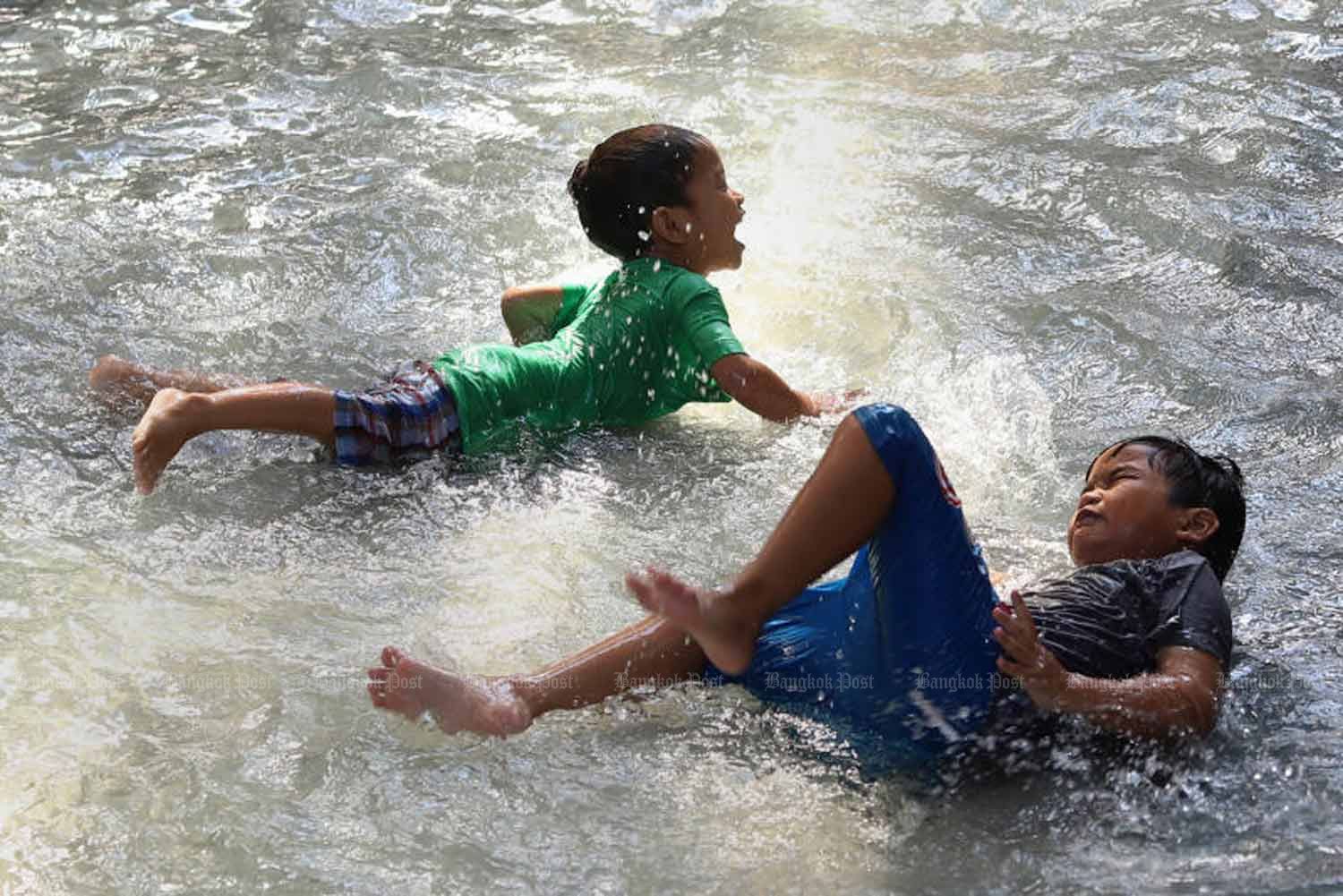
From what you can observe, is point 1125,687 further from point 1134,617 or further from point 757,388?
point 757,388

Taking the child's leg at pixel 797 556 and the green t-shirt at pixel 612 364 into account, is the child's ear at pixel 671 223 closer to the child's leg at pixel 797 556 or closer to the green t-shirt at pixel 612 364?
the green t-shirt at pixel 612 364

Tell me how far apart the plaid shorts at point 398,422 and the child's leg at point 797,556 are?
1.29 metres

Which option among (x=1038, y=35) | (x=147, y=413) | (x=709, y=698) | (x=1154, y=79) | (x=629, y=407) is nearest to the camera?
(x=709, y=698)

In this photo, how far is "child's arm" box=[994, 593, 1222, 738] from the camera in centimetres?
233

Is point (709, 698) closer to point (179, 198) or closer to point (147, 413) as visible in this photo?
point (147, 413)

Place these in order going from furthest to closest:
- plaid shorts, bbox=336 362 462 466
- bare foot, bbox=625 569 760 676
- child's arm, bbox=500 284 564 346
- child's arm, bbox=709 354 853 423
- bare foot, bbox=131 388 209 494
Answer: child's arm, bbox=500 284 564 346
child's arm, bbox=709 354 853 423
plaid shorts, bbox=336 362 462 466
bare foot, bbox=131 388 209 494
bare foot, bbox=625 569 760 676

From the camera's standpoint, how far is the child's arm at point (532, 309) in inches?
153

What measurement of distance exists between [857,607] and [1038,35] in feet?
13.8

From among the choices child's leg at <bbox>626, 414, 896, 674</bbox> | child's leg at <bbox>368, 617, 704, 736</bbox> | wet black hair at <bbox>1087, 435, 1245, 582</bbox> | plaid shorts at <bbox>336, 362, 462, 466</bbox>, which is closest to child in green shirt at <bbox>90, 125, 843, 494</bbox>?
plaid shorts at <bbox>336, 362, 462, 466</bbox>

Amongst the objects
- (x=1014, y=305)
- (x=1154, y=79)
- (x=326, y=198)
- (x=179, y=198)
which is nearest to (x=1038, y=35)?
(x=1154, y=79)

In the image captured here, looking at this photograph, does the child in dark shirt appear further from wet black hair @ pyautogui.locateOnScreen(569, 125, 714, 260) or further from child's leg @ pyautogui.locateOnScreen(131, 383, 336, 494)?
wet black hair @ pyautogui.locateOnScreen(569, 125, 714, 260)

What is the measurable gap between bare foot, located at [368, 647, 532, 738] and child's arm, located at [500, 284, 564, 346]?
5.11 feet

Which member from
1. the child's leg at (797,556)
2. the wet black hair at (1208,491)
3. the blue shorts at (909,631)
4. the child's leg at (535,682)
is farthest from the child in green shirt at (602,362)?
the child's leg at (797,556)

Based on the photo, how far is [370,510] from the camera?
10.7 feet
